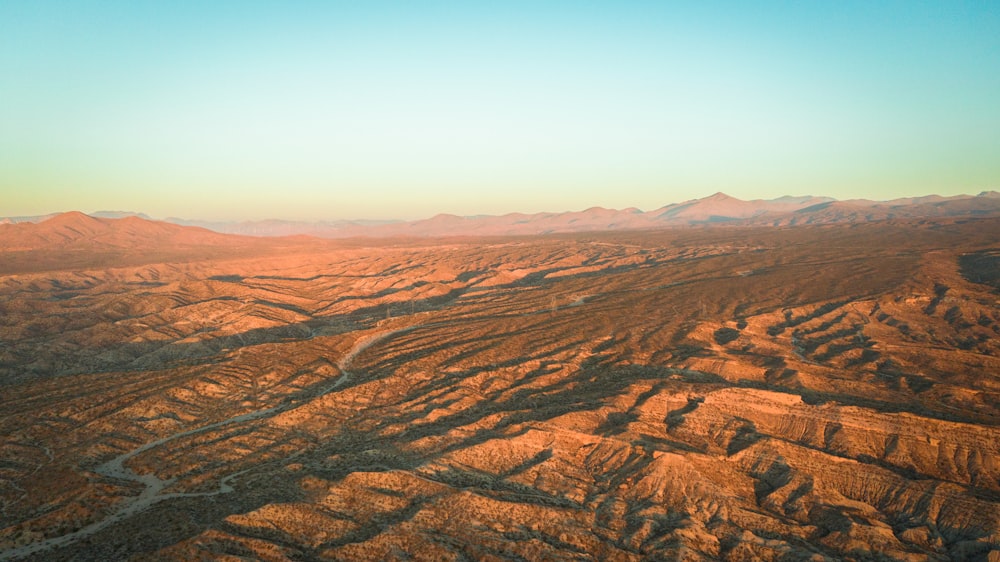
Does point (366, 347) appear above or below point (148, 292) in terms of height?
below

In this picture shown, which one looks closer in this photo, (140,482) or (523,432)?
(140,482)

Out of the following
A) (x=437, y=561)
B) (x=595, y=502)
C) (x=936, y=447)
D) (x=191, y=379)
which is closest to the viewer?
(x=437, y=561)

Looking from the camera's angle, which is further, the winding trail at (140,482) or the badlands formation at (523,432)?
the winding trail at (140,482)

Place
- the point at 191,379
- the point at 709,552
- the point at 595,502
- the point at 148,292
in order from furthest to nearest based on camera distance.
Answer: the point at 148,292 < the point at 191,379 < the point at 595,502 < the point at 709,552

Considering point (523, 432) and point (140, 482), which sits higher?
point (523, 432)

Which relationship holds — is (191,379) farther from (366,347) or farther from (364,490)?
(364,490)

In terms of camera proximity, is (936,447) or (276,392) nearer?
(936,447)

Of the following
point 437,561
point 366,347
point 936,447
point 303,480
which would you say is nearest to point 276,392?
point 366,347

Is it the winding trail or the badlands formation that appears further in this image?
the winding trail
